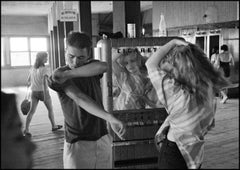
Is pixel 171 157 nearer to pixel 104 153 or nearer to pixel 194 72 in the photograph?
pixel 104 153

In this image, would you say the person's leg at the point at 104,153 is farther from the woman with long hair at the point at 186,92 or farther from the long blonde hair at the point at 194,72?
the long blonde hair at the point at 194,72

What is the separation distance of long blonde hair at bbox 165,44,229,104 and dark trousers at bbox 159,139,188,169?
0.83 ft

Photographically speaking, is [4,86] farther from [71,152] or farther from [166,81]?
[166,81]

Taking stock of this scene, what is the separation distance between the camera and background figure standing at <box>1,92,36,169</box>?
0.75m

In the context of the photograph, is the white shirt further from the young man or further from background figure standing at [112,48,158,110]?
the young man

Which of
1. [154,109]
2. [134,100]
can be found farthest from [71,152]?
[154,109]

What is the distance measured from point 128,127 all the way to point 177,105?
853mm

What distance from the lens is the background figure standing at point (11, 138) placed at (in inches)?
29.6

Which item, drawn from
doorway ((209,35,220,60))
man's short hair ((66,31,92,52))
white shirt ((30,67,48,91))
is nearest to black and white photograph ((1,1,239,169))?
man's short hair ((66,31,92,52))

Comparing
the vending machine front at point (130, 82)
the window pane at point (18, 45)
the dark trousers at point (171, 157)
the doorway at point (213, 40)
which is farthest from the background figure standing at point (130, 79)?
the doorway at point (213, 40)

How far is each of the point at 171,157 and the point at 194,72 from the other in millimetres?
427

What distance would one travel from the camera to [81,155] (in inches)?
49.6

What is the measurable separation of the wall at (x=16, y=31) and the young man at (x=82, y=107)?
0.59 ft

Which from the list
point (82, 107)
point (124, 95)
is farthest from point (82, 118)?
point (124, 95)
